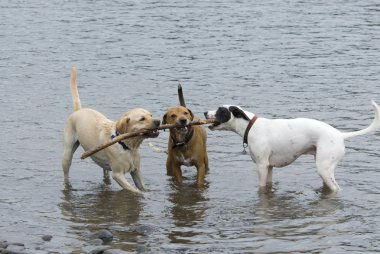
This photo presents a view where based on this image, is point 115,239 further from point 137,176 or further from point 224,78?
point 224,78

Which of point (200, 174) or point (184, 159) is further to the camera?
point (200, 174)

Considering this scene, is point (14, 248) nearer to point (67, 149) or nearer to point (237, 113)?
point (67, 149)

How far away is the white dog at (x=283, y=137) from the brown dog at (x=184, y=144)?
0.35 m

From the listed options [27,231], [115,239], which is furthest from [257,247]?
[27,231]

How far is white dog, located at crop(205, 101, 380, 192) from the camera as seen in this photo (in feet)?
36.6

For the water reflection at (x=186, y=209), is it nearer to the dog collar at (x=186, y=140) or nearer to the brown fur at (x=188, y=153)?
the brown fur at (x=188, y=153)

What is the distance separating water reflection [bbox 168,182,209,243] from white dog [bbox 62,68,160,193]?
0.51 metres

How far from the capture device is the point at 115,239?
378 inches

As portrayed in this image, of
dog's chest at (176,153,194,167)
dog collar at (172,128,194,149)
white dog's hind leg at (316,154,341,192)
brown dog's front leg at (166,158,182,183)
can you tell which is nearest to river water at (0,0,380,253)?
brown dog's front leg at (166,158,182,183)

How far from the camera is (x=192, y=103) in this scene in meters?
17.0

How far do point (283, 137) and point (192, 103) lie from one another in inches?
226

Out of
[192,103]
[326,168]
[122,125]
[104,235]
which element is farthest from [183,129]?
[192,103]

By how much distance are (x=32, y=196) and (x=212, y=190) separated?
2287mm

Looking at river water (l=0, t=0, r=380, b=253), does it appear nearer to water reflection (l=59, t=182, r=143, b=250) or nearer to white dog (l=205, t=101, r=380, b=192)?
water reflection (l=59, t=182, r=143, b=250)
